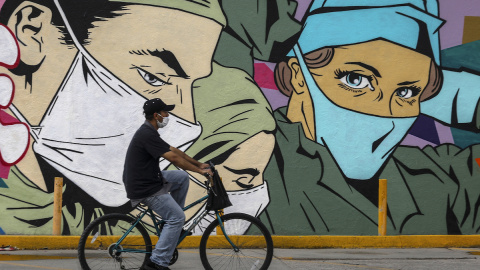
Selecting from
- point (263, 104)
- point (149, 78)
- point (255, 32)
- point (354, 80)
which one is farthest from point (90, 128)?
point (354, 80)

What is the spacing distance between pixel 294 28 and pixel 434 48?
8.11 feet

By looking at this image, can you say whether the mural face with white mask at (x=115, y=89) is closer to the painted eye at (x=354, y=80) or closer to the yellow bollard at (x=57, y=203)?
the yellow bollard at (x=57, y=203)

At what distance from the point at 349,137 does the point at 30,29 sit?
5536 millimetres

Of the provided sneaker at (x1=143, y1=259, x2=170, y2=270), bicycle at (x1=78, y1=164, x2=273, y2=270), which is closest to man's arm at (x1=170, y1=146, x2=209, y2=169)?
bicycle at (x1=78, y1=164, x2=273, y2=270)

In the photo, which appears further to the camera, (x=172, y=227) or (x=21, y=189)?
(x=21, y=189)

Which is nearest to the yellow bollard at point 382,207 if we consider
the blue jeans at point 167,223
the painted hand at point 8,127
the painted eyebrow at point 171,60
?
the painted eyebrow at point 171,60

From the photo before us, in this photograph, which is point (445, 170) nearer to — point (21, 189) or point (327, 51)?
point (327, 51)

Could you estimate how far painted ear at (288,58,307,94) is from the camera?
1034 cm

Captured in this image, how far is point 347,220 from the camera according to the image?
10.3m

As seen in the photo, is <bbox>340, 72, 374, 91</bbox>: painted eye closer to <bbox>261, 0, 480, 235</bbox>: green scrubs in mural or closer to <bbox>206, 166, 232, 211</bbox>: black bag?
<bbox>261, 0, 480, 235</bbox>: green scrubs in mural

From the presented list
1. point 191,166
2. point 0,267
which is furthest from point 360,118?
point 0,267

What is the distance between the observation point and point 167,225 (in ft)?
20.0

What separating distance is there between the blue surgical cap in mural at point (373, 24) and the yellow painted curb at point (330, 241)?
10.0ft

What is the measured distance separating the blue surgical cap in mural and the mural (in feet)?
0.08
